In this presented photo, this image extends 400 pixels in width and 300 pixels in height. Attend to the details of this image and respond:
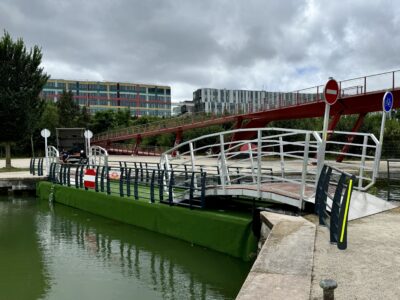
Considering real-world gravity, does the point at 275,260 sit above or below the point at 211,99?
below

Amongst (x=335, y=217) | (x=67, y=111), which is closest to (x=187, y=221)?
(x=335, y=217)

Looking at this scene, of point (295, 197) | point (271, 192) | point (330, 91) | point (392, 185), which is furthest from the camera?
point (392, 185)

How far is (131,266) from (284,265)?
472 cm

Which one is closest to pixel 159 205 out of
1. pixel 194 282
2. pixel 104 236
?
pixel 104 236

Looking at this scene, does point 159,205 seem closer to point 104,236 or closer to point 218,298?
point 104,236

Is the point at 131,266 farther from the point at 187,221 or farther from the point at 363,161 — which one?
the point at 363,161

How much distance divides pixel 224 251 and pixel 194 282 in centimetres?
157

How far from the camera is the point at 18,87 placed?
2572 centimetres

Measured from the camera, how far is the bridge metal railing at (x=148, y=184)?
10.9 meters

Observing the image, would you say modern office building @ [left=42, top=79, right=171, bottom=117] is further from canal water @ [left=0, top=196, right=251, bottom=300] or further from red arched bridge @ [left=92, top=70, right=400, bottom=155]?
canal water @ [left=0, top=196, right=251, bottom=300]

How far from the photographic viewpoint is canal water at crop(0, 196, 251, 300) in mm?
7367

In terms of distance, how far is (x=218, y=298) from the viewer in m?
7.09

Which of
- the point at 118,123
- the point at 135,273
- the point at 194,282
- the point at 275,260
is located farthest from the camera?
the point at 118,123

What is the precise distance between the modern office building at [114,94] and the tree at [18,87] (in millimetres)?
93090
